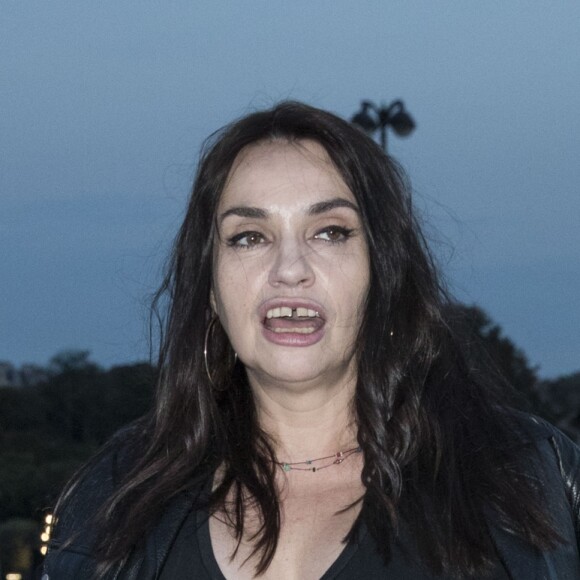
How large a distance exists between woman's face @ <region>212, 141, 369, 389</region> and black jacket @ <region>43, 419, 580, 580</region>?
1.68 feet

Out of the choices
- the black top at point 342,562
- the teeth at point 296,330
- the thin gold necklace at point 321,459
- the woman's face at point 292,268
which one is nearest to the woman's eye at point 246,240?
the woman's face at point 292,268

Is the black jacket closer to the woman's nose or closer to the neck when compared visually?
the neck

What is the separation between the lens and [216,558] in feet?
11.7

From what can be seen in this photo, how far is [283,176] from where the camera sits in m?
3.72

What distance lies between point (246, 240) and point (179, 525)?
801 mm

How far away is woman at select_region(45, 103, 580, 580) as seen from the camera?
3500mm

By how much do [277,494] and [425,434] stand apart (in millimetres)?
458

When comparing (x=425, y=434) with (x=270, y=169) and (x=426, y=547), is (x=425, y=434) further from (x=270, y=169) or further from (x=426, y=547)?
(x=270, y=169)

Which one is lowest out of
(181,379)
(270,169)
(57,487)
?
(57,487)

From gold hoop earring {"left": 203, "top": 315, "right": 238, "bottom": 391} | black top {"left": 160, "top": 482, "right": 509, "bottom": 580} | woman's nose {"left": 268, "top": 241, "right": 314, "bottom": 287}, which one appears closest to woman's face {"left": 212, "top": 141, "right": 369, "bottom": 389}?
woman's nose {"left": 268, "top": 241, "right": 314, "bottom": 287}

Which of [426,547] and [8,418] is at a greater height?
[8,418]

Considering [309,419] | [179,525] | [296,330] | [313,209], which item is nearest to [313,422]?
[309,419]

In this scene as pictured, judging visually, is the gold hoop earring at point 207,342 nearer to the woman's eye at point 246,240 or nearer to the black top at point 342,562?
the woman's eye at point 246,240

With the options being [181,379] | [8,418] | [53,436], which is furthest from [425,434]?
[8,418]
